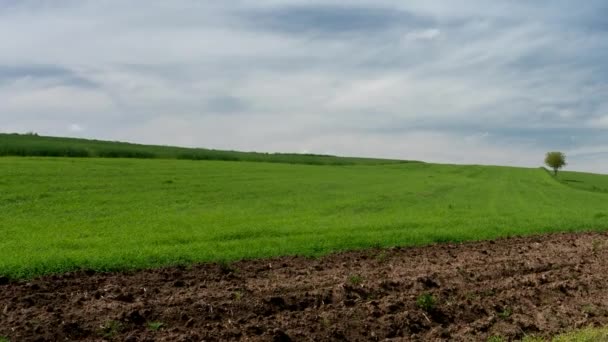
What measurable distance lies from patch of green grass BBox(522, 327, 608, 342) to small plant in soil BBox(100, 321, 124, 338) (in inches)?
256

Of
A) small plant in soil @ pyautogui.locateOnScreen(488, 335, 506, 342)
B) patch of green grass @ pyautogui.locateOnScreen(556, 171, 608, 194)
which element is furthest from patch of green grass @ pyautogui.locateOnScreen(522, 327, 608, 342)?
patch of green grass @ pyautogui.locateOnScreen(556, 171, 608, 194)

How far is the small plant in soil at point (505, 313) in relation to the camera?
34.7 feet

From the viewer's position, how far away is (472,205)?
33344mm

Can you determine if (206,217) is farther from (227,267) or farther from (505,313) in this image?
(505,313)

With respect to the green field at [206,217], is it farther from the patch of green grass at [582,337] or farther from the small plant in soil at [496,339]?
the patch of green grass at [582,337]

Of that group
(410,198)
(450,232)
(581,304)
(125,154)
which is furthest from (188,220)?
(125,154)

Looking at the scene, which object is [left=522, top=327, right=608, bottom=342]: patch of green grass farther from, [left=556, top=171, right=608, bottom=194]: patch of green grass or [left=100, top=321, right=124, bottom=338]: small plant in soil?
[left=556, top=171, right=608, bottom=194]: patch of green grass

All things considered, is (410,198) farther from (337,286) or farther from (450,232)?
(337,286)

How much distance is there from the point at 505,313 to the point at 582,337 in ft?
5.64

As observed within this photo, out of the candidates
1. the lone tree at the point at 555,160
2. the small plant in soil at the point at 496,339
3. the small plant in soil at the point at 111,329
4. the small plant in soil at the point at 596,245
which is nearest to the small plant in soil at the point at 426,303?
the small plant in soil at the point at 496,339

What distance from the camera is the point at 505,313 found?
10.7 m

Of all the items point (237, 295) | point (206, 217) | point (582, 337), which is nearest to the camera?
point (582, 337)

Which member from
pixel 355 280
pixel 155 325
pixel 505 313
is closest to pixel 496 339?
pixel 505 313

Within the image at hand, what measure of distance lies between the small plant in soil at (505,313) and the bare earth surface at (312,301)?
21 millimetres
